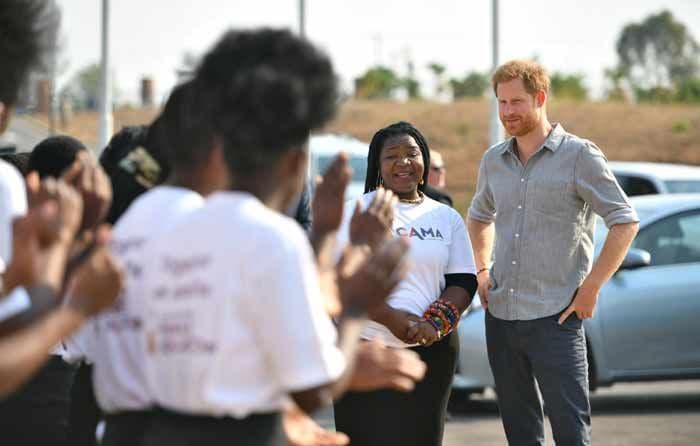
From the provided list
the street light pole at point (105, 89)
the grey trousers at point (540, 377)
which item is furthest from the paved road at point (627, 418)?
the street light pole at point (105, 89)

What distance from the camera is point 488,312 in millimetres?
7258

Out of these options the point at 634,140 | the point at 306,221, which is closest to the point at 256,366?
the point at 306,221

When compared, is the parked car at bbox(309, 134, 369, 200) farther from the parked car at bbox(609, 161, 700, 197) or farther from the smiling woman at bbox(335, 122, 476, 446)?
the smiling woman at bbox(335, 122, 476, 446)

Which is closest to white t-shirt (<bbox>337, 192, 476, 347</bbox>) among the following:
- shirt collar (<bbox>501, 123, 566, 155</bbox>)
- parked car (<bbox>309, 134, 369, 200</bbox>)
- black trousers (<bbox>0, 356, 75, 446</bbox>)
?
shirt collar (<bbox>501, 123, 566, 155</bbox>)

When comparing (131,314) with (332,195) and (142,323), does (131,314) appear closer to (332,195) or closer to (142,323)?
(142,323)

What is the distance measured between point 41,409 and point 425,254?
224 centimetres

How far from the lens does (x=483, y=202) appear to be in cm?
748

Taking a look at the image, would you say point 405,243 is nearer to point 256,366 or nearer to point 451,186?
point 256,366

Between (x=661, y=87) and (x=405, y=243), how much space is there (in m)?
54.3

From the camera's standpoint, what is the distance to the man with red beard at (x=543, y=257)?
6.87m

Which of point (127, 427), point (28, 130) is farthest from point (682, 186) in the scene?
point (28, 130)

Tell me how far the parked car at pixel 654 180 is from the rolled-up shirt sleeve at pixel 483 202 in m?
9.24

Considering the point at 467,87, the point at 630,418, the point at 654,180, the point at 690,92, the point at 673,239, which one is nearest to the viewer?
the point at 630,418

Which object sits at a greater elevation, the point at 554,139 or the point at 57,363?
the point at 554,139
